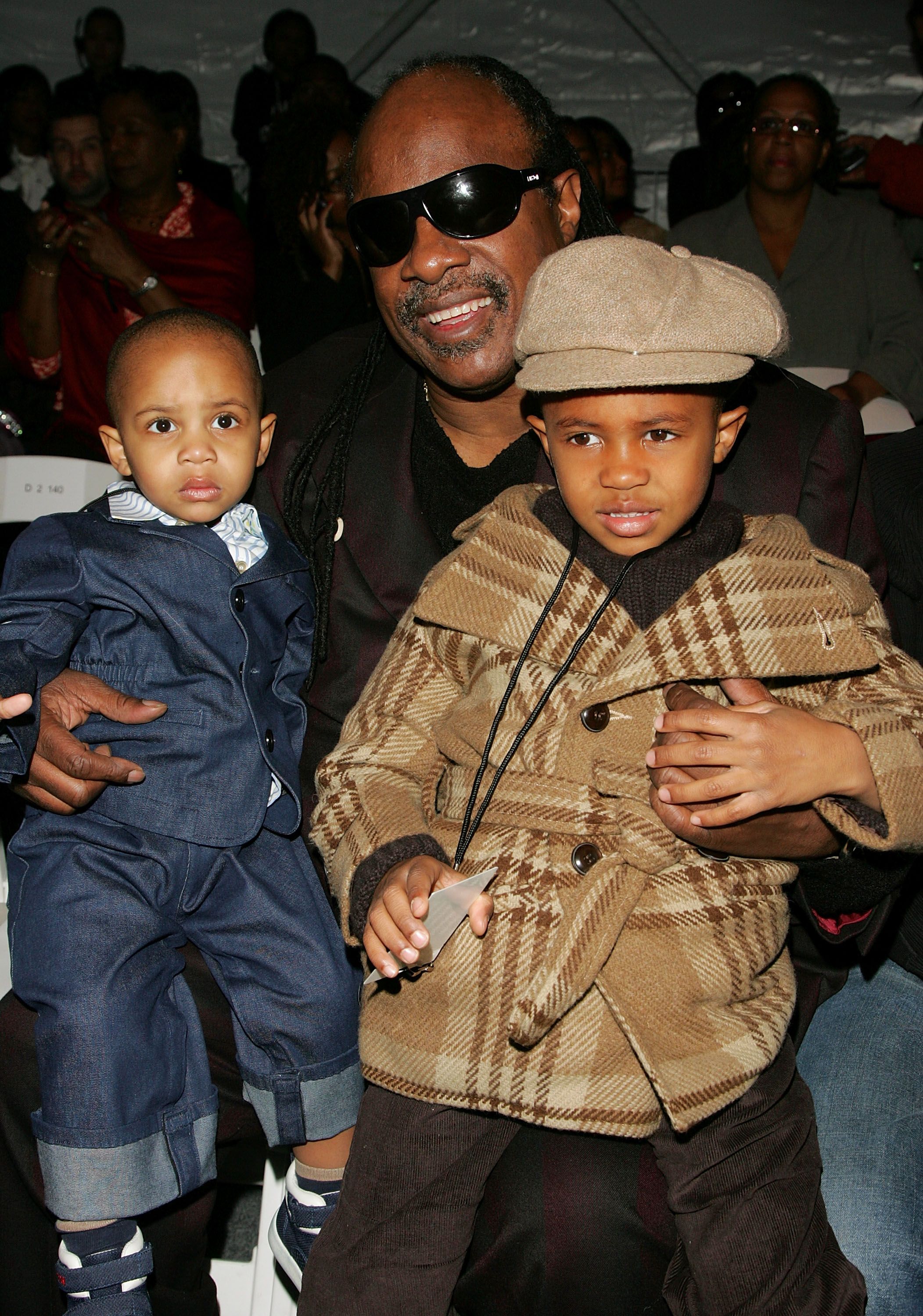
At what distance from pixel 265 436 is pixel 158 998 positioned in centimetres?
108

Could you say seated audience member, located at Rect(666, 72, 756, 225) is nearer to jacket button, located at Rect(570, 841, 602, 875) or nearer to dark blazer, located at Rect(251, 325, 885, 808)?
dark blazer, located at Rect(251, 325, 885, 808)

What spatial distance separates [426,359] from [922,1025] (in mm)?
1581

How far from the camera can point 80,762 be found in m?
1.88

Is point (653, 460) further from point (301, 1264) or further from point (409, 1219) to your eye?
point (301, 1264)

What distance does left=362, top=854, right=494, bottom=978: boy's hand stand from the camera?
146cm

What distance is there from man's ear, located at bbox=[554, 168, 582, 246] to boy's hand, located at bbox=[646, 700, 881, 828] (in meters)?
1.25

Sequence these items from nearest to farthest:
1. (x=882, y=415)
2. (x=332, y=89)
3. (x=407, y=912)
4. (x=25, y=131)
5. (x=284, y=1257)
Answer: (x=407, y=912), (x=284, y=1257), (x=882, y=415), (x=332, y=89), (x=25, y=131)

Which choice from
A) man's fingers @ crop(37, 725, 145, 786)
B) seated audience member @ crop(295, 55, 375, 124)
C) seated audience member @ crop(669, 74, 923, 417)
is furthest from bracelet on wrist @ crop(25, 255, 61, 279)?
man's fingers @ crop(37, 725, 145, 786)

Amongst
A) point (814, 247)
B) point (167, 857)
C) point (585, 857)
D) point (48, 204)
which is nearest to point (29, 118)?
point (48, 204)

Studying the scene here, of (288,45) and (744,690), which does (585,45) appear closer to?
(288,45)

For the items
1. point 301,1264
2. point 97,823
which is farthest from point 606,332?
point 301,1264

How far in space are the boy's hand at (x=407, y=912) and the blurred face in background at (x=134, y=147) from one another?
3939 mm

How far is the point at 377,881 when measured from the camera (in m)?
1.63

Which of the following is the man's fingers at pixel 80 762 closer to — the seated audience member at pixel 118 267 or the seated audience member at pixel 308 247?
the seated audience member at pixel 118 267
